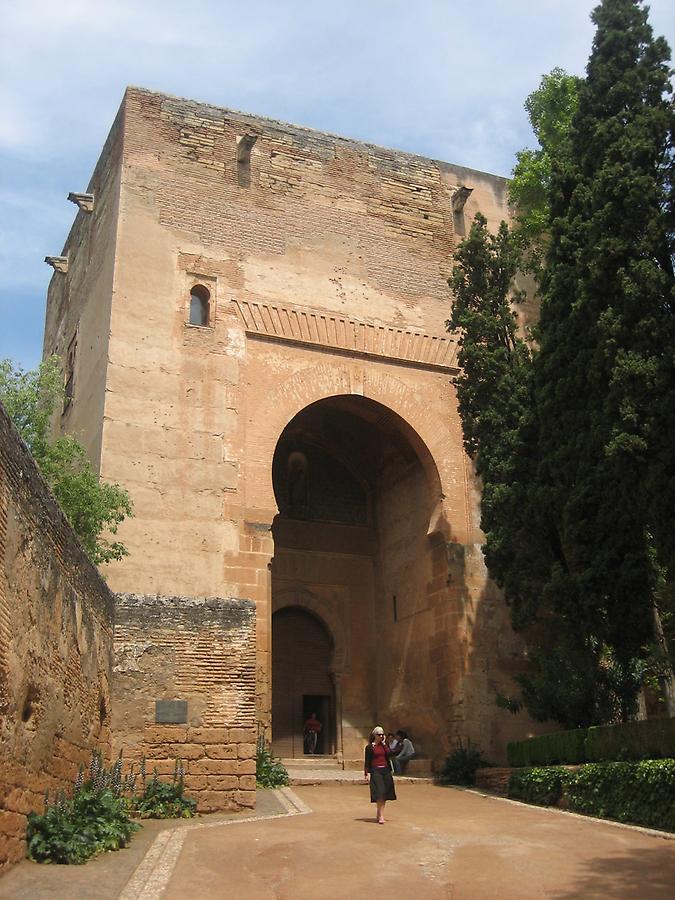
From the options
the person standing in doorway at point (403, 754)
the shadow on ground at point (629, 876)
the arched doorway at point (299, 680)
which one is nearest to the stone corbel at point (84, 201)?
the arched doorway at point (299, 680)

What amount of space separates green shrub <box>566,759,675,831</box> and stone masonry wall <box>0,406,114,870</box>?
4880mm

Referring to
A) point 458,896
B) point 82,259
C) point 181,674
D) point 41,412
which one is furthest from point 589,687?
point 82,259

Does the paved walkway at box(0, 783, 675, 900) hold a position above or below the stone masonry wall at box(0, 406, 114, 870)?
below

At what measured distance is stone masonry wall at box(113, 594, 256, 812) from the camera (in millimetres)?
9461

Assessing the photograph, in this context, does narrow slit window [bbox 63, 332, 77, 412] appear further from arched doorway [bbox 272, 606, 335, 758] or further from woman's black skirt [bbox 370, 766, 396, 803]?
woman's black skirt [bbox 370, 766, 396, 803]

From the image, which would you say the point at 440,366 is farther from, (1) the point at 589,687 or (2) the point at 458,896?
(2) the point at 458,896

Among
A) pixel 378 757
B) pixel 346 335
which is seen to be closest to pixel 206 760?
pixel 378 757

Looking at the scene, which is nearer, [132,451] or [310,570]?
[132,451]

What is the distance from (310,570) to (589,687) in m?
6.46

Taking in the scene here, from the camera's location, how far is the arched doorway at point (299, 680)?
664 inches

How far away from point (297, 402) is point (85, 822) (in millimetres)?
8963

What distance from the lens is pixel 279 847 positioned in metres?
7.70

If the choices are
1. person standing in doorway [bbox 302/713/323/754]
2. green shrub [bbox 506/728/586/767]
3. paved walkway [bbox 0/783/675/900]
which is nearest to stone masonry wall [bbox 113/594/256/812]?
paved walkway [bbox 0/783/675/900]

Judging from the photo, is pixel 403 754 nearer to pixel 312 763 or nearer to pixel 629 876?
pixel 312 763
